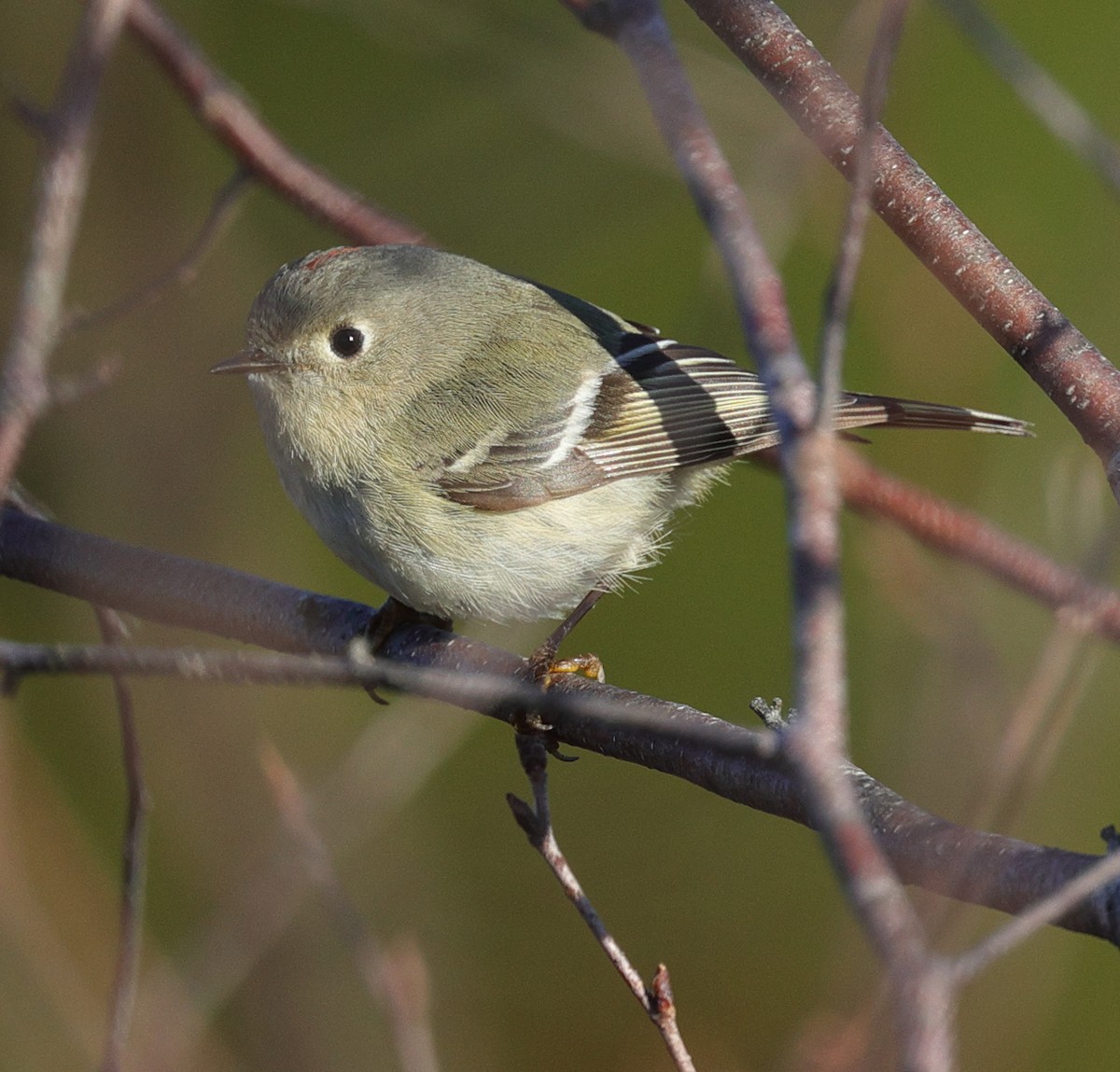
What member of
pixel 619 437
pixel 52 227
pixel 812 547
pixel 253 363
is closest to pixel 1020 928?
pixel 812 547

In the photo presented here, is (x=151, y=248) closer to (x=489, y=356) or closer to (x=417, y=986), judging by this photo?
(x=489, y=356)

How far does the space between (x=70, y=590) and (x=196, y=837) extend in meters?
1.19

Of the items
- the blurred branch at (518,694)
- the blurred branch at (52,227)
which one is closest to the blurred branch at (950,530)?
the blurred branch at (518,694)

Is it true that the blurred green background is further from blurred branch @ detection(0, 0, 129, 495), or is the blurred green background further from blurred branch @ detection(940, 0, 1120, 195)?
blurred branch @ detection(0, 0, 129, 495)

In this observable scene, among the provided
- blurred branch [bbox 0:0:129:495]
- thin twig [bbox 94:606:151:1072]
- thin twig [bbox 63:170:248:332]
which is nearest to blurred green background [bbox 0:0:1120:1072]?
thin twig [bbox 63:170:248:332]

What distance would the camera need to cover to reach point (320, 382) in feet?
7.38

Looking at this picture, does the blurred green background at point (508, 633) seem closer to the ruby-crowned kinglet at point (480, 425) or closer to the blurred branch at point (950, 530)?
the blurred branch at point (950, 530)

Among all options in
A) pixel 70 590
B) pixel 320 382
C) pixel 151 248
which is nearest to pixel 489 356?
pixel 320 382

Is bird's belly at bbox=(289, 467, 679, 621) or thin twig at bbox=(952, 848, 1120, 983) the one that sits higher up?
thin twig at bbox=(952, 848, 1120, 983)

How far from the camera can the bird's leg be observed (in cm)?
212

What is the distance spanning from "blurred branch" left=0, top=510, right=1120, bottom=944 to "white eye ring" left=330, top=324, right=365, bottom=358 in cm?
43

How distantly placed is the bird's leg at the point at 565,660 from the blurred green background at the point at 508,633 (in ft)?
1.02

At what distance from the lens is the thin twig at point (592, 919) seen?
47.1 inches

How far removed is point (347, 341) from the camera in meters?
2.29
